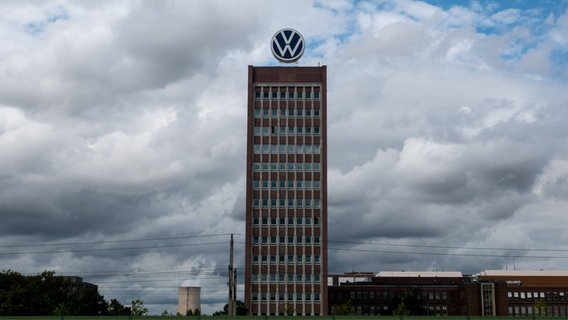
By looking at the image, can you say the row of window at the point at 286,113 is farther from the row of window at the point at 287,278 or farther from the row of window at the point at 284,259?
the row of window at the point at 287,278

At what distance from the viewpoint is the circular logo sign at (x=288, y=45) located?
159625 millimetres

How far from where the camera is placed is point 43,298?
12975 cm

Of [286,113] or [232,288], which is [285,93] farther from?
[232,288]

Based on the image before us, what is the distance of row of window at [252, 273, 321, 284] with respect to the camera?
161750mm

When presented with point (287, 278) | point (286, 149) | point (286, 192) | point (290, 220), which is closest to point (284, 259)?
point (287, 278)

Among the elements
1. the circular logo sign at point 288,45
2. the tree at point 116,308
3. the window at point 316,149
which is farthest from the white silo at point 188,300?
the circular logo sign at point 288,45

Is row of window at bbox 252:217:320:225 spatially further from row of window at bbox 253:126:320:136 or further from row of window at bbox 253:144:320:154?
row of window at bbox 253:126:320:136

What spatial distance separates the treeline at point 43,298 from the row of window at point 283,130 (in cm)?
5086

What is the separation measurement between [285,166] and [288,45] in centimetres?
2715

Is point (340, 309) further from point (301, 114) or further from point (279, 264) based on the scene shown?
point (301, 114)

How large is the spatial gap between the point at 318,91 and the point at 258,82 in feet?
45.7

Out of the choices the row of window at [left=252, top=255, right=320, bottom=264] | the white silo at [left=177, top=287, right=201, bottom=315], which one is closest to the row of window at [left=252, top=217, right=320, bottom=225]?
the row of window at [left=252, top=255, right=320, bottom=264]

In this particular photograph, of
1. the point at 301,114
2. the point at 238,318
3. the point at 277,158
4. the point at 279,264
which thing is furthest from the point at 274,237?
the point at 238,318

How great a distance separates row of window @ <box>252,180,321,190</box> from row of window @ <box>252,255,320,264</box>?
608 inches
